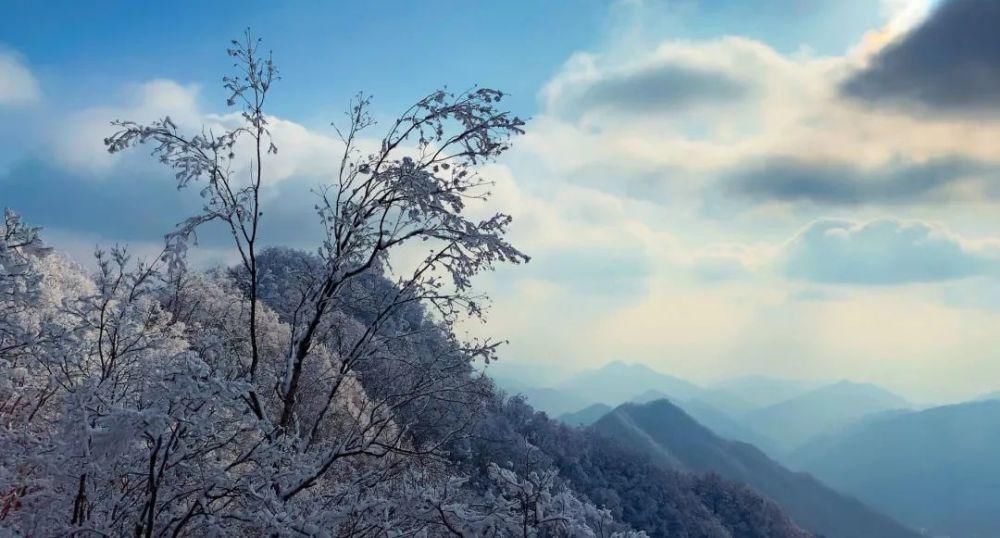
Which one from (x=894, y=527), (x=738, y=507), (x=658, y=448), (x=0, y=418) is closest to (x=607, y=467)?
(x=738, y=507)

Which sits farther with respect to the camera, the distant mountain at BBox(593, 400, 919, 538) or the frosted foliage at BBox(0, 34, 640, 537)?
the distant mountain at BBox(593, 400, 919, 538)

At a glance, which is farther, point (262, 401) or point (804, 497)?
point (804, 497)

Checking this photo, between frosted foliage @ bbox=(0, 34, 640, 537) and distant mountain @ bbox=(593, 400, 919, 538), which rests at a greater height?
frosted foliage @ bbox=(0, 34, 640, 537)

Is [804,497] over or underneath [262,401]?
underneath

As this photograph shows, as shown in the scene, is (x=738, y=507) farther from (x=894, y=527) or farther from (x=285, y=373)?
(x=894, y=527)

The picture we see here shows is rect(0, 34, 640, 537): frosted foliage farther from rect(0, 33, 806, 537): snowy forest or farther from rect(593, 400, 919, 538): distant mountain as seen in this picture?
rect(593, 400, 919, 538): distant mountain

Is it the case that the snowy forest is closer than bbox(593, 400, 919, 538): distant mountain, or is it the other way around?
the snowy forest

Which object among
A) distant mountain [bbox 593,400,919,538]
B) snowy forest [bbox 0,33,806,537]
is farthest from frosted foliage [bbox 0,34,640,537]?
distant mountain [bbox 593,400,919,538]

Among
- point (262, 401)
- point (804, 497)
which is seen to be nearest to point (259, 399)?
point (262, 401)

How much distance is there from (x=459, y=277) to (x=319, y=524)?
255 centimetres

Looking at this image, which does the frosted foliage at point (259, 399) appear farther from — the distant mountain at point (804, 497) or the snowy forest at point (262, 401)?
the distant mountain at point (804, 497)

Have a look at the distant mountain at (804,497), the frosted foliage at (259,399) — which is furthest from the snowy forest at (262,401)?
the distant mountain at (804,497)

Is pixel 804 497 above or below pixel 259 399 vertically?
below

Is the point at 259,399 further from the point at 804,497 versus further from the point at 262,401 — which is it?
the point at 804,497
